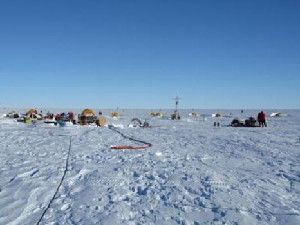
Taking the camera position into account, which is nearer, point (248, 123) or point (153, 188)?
point (153, 188)

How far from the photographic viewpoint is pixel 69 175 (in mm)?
10812

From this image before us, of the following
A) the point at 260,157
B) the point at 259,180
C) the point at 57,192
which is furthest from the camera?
the point at 260,157

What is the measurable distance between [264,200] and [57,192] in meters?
4.18

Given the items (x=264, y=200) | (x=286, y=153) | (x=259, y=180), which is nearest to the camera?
(x=264, y=200)

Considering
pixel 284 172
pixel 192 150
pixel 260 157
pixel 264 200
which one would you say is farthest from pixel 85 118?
pixel 264 200

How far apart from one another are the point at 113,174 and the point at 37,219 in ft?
12.5

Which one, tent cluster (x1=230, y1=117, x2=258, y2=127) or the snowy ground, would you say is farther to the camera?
tent cluster (x1=230, y1=117, x2=258, y2=127)

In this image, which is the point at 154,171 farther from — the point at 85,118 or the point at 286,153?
the point at 85,118

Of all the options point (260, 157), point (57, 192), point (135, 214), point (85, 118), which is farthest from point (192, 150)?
point (85, 118)

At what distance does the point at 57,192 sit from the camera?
8.93 metres

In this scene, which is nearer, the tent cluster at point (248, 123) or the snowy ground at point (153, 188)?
the snowy ground at point (153, 188)

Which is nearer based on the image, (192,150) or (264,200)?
(264,200)

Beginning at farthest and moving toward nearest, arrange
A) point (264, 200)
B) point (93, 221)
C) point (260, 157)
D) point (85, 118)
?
point (85, 118)
point (260, 157)
point (264, 200)
point (93, 221)

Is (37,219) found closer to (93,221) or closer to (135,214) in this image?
(93,221)
